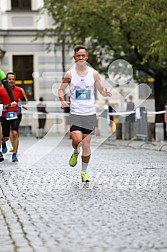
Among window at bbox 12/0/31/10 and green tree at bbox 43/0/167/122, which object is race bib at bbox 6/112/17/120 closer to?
green tree at bbox 43/0/167/122

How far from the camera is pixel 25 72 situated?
142ft

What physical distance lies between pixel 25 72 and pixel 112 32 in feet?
46.2

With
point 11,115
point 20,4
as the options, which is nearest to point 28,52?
point 20,4

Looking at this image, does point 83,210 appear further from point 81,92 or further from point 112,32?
point 112,32

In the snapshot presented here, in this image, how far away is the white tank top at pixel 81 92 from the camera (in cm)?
1130

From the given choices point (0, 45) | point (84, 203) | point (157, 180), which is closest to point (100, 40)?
point (0, 45)

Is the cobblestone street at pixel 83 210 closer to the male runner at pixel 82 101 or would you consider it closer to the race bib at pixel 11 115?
the male runner at pixel 82 101

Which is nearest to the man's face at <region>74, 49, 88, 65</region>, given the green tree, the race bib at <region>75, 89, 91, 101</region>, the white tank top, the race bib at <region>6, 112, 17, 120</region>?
the white tank top

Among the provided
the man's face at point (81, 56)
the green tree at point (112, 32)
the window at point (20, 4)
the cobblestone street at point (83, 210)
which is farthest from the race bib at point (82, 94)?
the window at point (20, 4)

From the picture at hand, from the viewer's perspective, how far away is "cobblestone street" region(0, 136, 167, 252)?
6.66 m

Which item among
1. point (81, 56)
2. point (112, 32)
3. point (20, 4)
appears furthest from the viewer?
point (20, 4)

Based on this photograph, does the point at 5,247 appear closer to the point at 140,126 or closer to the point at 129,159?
the point at 129,159

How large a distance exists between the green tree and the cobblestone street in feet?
46.1

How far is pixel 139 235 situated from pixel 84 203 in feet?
7.17
